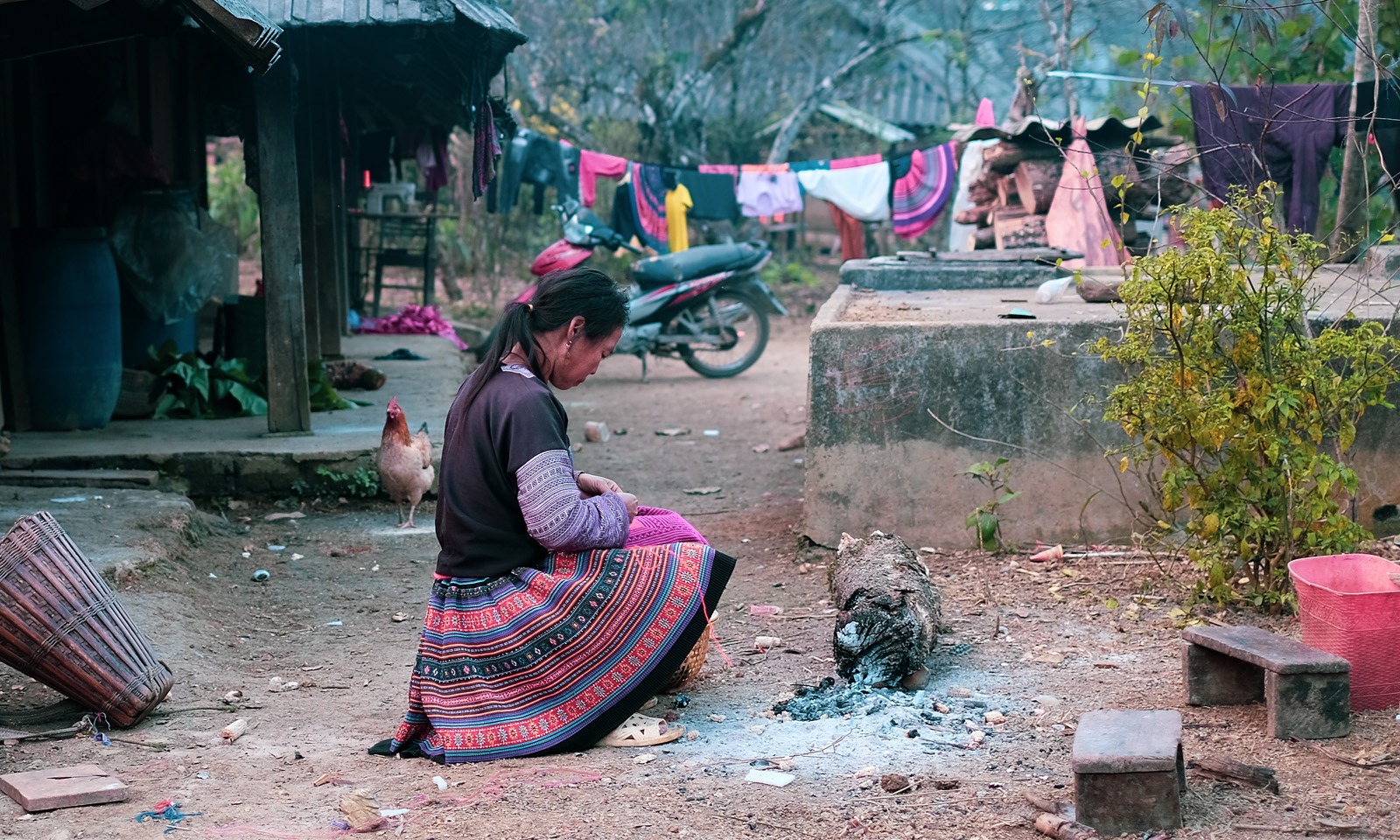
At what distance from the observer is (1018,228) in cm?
1044

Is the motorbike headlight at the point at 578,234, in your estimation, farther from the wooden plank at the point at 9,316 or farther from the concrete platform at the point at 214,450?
the wooden plank at the point at 9,316

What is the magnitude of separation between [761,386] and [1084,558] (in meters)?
6.18

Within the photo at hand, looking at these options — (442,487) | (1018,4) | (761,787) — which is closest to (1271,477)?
(761,787)

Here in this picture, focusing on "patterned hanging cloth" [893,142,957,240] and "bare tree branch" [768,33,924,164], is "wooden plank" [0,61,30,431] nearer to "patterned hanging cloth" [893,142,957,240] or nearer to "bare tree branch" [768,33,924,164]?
"patterned hanging cloth" [893,142,957,240]

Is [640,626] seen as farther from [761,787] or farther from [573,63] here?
[573,63]

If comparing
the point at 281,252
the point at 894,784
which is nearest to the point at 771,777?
the point at 894,784

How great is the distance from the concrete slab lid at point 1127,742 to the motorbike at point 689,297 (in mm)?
8470

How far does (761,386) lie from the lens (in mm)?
11000

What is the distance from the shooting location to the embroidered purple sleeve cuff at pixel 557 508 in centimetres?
310

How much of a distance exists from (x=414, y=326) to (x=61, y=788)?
916 centimetres

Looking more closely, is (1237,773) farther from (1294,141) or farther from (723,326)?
(723,326)

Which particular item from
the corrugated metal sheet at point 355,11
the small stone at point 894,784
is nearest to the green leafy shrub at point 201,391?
the corrugated metal sheet at point 355,11

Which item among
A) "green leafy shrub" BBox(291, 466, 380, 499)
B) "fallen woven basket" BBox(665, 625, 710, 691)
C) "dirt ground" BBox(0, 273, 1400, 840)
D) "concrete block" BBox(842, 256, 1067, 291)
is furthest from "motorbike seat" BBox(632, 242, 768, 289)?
"fallen woven basket" BBox(665, 625, 710, 691)

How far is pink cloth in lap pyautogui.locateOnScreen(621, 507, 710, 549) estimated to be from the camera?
349 centimetres
